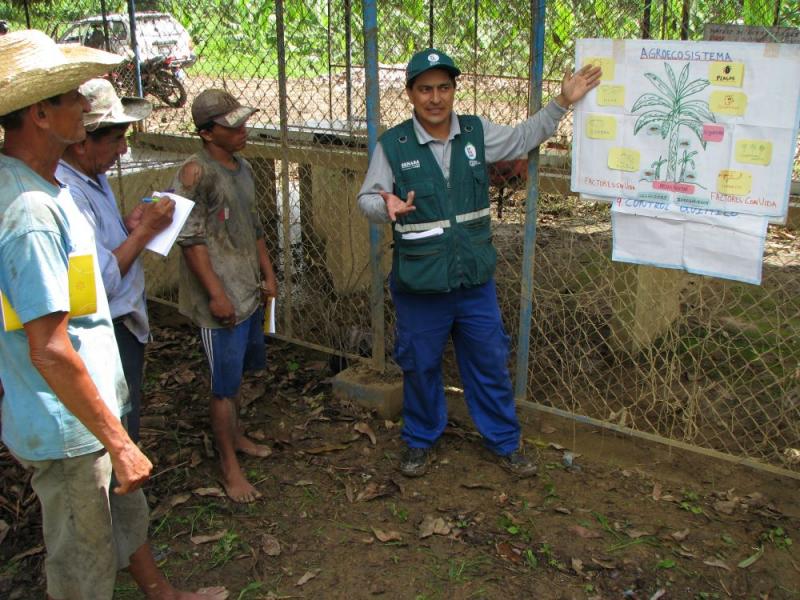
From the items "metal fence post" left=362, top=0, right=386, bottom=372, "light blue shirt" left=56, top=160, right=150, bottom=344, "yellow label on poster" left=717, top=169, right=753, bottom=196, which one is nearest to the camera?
"light blue shirt" left=56, top=160, right=150, bottom=344

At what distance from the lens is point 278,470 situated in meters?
4.11

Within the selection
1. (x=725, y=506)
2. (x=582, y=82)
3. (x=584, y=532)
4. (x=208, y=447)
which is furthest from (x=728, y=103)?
(x=208, y=447)

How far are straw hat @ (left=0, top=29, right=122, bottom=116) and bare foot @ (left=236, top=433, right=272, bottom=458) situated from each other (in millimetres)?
2411

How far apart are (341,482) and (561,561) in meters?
1.20

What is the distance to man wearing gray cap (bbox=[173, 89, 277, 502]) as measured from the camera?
11.6ft

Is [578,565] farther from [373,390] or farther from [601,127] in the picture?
[601,127]

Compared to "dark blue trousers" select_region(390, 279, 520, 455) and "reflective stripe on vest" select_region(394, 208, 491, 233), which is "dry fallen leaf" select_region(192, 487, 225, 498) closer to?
"dark blue trousers" select_region(390, 279, 520, 455)

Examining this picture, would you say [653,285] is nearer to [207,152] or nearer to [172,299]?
[207,152]

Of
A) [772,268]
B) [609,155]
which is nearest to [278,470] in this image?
[609,155]

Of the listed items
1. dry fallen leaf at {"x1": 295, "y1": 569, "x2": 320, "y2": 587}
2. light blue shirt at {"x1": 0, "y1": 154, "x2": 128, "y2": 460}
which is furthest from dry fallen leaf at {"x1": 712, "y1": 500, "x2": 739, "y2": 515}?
light blue shirt at {"x1": 0, "y1": 154, "x2": 128, "y2": 460}

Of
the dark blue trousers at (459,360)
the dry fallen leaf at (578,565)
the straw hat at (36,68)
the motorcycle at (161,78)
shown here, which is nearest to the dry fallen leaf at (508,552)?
the dry fallen leaf at (578,565)

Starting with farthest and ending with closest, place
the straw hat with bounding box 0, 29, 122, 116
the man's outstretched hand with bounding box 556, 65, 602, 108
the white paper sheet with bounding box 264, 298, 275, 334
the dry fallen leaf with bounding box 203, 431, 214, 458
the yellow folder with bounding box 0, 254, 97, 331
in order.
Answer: the dry fallen leaf with bounding box 203, 431, 214, 458 → the white paper sheet with bounding box 264, 298, 275, 334 → the man's outstretched hand with bounding box 556, 65, 602, 108 → the yellow folder with bounding box 0, 254, 97, 331 → the straw hat with bounding box 0, 29, 122, 116

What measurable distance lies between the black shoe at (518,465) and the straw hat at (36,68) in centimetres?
265

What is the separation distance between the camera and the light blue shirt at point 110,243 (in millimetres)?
2811
